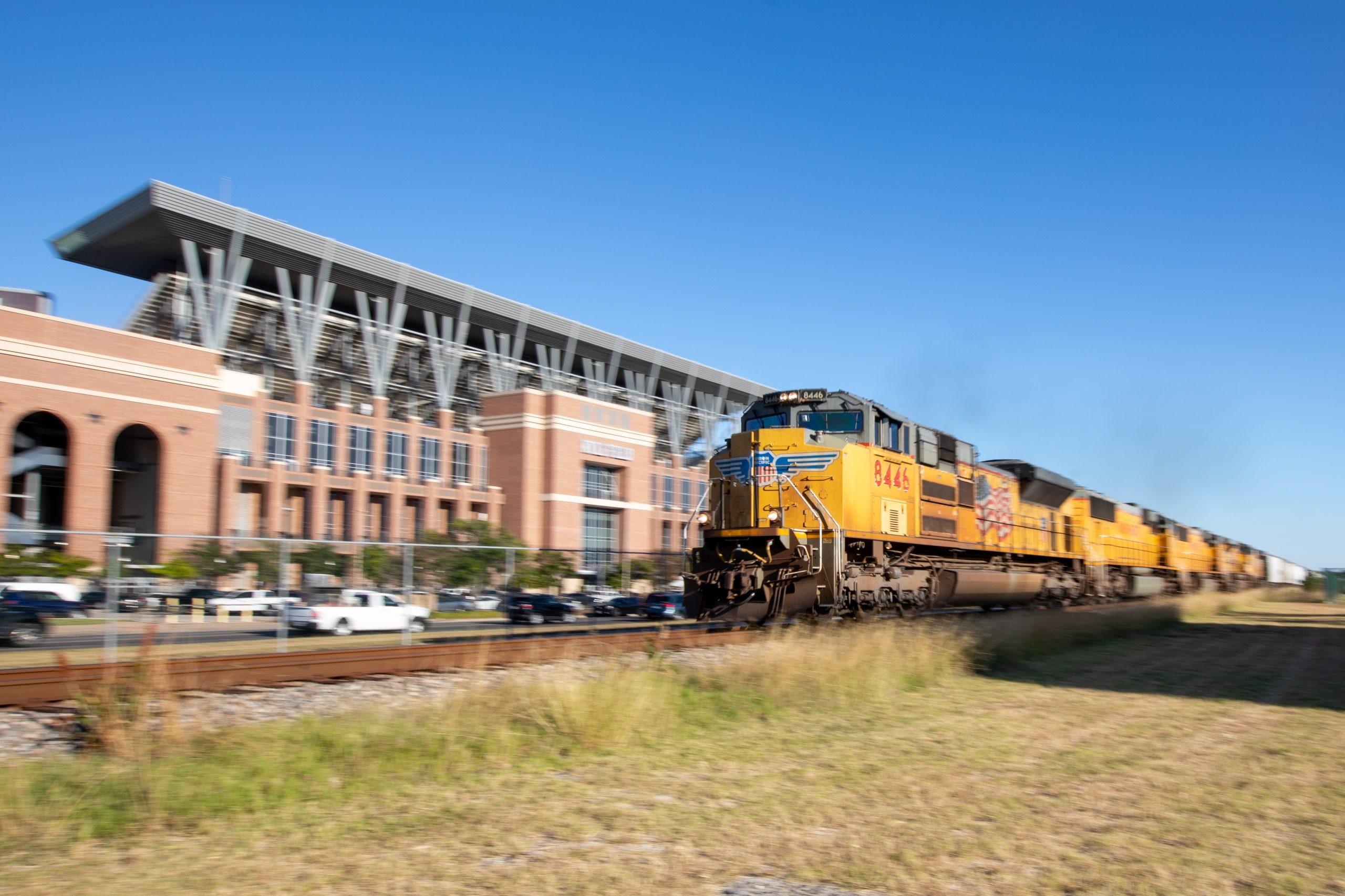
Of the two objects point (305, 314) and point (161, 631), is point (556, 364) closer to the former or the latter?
point (305, 314)

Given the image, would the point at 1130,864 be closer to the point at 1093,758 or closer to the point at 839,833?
the point at 839,833

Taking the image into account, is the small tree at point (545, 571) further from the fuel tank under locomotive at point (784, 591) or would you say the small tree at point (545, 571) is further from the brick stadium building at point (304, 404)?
the brick stadium building at point (304, 404)

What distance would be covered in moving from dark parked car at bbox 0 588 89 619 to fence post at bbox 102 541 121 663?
31 centimetres

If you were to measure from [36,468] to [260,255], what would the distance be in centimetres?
1916

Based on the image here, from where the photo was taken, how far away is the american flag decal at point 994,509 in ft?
62.7

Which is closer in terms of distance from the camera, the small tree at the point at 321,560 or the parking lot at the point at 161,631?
the parking lot at the point at 161,631

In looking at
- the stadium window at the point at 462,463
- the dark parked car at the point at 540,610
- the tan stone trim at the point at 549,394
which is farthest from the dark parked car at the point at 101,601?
the stadium window at the point at 462,463

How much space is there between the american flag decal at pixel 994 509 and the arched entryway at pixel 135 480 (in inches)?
1573

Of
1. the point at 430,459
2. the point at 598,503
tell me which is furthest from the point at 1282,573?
the point at 430,459

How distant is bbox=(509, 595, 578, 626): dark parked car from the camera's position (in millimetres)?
17297

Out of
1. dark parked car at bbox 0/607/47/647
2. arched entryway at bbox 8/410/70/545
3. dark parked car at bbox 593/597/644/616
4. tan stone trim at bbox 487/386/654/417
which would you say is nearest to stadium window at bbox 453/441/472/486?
tan stone trim at bbox 487/386/654/417

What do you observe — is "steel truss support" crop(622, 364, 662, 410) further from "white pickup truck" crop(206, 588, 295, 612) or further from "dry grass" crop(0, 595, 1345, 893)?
"dry grass" crop(0, 595, 1345, 893)

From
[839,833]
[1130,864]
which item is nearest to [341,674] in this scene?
[839,833]

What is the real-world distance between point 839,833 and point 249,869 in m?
2.91
